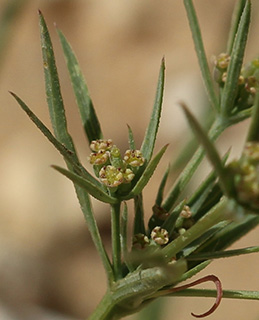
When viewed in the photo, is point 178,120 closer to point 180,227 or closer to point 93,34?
point 93,34

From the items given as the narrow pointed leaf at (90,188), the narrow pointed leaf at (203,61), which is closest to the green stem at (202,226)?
the narrow pointed leaf at (90,188)

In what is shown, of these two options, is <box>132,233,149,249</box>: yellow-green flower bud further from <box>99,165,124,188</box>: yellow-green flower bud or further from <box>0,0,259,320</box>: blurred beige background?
<box>0,0,259,320</box>: blurred beige background

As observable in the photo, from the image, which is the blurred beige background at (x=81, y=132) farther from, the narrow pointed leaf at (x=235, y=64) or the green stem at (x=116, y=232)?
the green stem at (x=116, y=232)

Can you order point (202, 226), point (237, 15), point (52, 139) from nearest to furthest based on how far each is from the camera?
point (202, 226)
point (52, 139)
point (237, 15)

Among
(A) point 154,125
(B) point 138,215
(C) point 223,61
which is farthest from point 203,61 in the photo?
(B) point 138,215

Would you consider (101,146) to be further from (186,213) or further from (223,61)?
(223,61)

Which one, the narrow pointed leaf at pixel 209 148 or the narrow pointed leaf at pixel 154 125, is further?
the narrow pointed leaf at pixel 154 125
